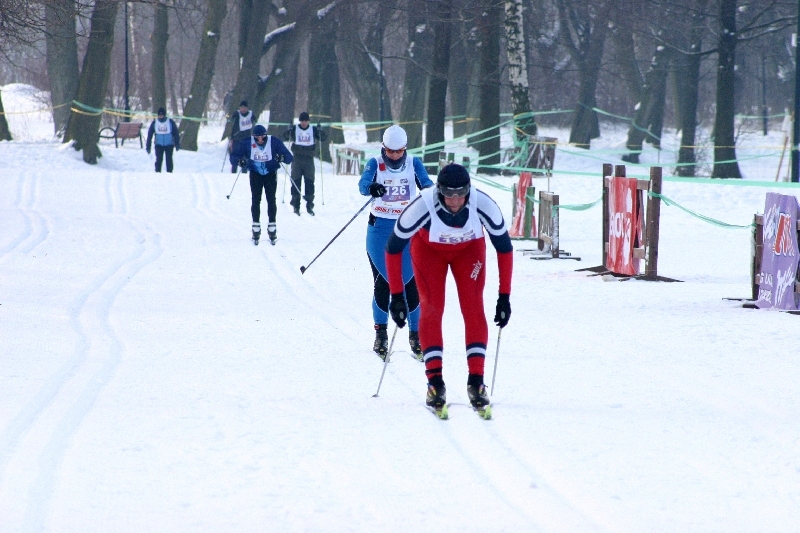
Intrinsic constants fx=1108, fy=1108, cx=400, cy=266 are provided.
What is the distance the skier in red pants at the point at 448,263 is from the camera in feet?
19.7

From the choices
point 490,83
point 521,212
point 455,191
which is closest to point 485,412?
point 455,191

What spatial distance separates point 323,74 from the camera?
36.7 m

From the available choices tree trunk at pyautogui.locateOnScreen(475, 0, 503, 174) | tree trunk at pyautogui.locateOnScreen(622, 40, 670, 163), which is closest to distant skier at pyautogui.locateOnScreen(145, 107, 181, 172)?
tree trunk at pyautogui.locateOnScreen(475, 0, 503, 174)

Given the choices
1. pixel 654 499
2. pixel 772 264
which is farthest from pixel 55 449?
pixel 772 264

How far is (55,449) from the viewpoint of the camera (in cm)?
516

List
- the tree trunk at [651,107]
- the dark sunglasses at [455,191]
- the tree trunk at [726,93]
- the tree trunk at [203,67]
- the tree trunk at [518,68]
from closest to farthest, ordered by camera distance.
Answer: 1. the dark sunglasses at [455,191]
2. the tree trunk at [518,68]
3. the tree trunk at [726,93]
4. the tree trunk at [203,67]
5. the tree trunk at [651,107]

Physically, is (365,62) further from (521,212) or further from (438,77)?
(521,212)

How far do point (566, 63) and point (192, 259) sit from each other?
3241 centimetres

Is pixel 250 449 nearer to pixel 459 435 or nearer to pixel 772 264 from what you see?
pixel 459 435

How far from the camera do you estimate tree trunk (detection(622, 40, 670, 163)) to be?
114ft

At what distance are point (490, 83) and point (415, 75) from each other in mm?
10426

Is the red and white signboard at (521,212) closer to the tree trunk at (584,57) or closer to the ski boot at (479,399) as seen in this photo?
the ski boot at (479,399)

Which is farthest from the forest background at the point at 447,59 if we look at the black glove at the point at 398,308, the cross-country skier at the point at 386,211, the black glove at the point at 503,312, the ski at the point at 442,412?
the ski at the point at 442,412

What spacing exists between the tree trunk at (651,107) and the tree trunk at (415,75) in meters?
6.92
